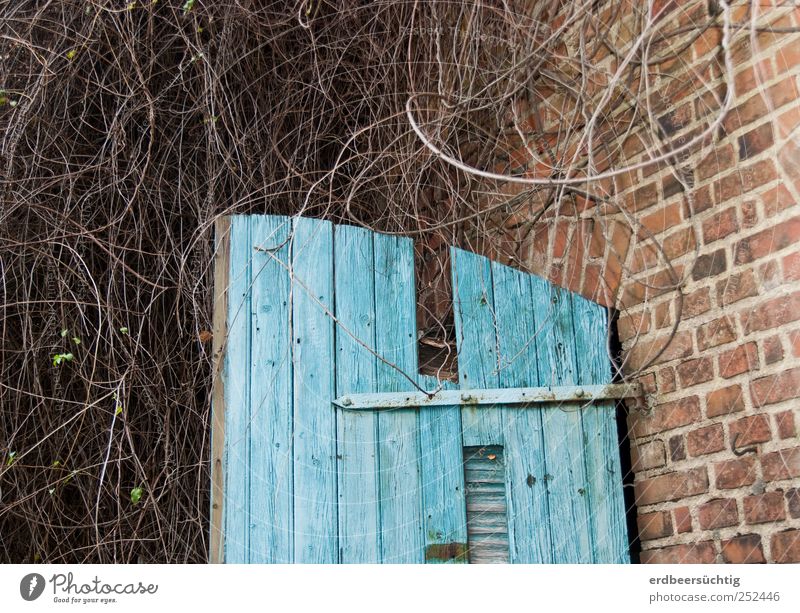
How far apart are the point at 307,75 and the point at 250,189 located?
0.54 m

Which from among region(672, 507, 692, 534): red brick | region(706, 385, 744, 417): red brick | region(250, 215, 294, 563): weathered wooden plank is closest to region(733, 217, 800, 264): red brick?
region(706, 385, 744, 417): red brick

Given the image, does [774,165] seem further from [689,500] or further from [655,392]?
[689,500]

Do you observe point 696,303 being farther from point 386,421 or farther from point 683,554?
point 386,421

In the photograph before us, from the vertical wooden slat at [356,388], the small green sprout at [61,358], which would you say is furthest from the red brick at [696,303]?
the small green sprout at [61,358]

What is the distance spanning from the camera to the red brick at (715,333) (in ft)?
7.72

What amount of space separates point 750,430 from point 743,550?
1.01 ft

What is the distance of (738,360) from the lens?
7.63ft

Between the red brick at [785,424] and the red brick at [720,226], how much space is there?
515mm

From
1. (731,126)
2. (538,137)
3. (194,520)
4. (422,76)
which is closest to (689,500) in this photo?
(731,126)

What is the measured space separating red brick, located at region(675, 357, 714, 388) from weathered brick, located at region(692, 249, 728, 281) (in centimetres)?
24

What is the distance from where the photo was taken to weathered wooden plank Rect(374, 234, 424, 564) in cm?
248

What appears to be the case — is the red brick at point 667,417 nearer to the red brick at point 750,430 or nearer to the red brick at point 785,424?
the red brick at point 750,430

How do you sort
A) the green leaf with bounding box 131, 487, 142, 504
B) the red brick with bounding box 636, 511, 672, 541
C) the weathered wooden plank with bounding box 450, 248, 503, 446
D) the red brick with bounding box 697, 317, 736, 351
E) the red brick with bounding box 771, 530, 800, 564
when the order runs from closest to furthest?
the red brick with bounding box 771, 530, 800, 564 → the red brick with bounding box 697, 317, 736, 351 → the red brick with bounding box 636, 511, 672, 541 → the weathered wooden plank with bounding box 450, 248, 503, 446 → the green leaf with bounding box 131, 487, 142, 504

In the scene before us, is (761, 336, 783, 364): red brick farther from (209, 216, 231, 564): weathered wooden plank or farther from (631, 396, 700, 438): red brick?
(209, 216, 231, 564): weathered wooden plank
